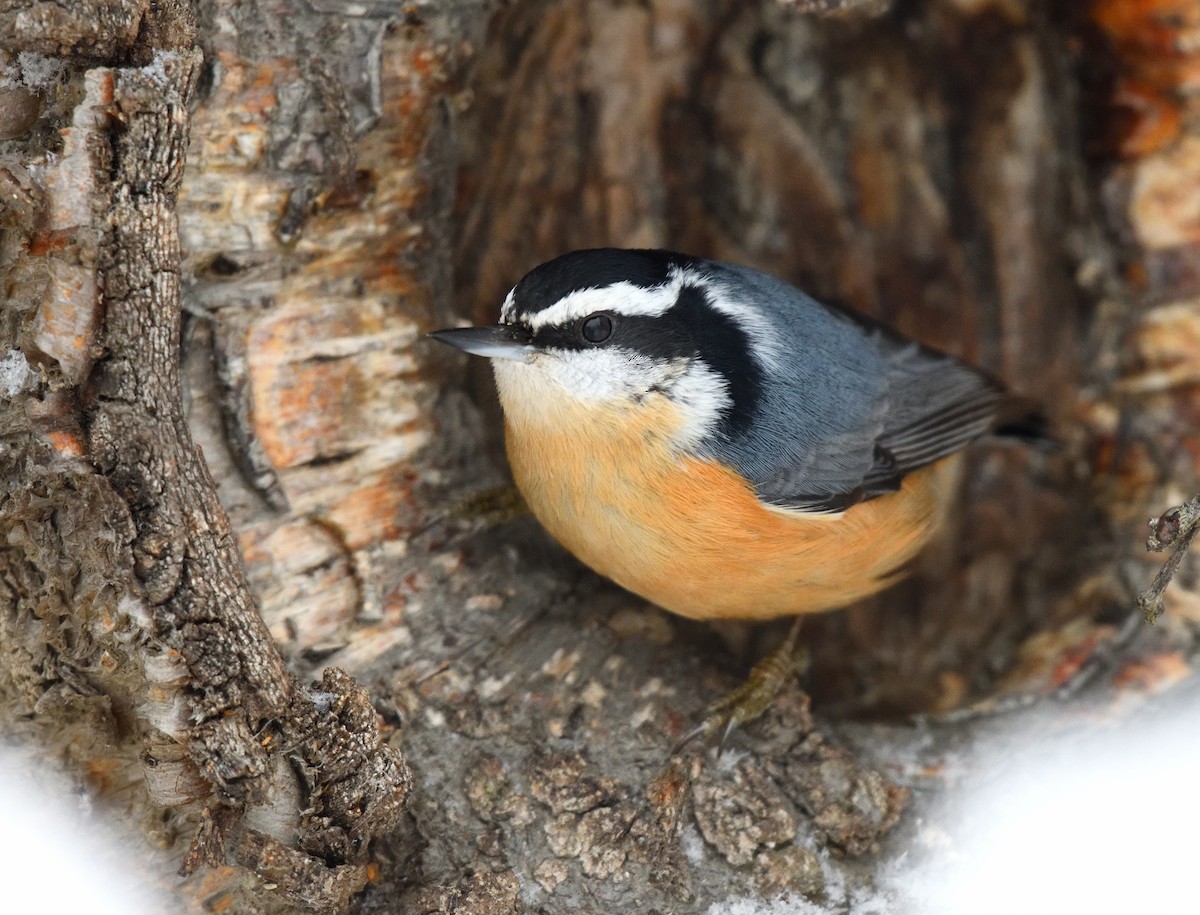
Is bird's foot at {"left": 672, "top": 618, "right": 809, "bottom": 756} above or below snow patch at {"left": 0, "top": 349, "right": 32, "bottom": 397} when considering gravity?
below

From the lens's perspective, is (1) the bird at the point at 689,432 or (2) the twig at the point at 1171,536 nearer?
(2) the twig at the point at 1171,536

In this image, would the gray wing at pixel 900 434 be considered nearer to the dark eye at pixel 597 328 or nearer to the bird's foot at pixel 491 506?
the dark eye at pixel 597 328

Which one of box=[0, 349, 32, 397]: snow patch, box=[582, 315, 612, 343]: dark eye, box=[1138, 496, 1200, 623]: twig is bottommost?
box=[1138, 496, 1200, 623]: twig

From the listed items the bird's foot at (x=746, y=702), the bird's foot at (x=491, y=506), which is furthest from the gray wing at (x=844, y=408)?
the bird's foot at (x=491, y=506)

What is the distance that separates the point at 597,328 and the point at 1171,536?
1.21 m

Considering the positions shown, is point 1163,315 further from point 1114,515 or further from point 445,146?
point 445,146

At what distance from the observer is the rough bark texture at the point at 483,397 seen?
190 centimetres

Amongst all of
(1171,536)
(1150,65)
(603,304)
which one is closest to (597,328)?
(603,304)

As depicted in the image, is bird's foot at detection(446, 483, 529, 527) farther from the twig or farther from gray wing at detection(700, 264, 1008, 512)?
the twig

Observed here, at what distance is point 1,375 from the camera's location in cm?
184

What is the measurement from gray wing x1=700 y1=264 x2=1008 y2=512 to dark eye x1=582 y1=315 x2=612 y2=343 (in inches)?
13.7

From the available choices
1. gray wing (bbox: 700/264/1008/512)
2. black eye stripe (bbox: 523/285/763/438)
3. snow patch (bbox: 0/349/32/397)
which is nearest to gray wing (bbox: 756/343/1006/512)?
gray wing (bbox: 700/264/1008/512)

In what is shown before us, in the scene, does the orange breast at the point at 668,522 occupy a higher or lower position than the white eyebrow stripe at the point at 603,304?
lower

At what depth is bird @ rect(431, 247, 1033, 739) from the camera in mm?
2389
